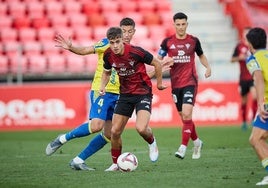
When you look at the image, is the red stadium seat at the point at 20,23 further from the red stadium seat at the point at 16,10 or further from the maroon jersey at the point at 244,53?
the maroon jersey at the point at 244,53

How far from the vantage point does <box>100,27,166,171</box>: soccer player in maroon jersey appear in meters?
11.5

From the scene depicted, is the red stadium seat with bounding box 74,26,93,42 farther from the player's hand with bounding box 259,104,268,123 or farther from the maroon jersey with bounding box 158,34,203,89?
the player's hand with bounding box 259,104,268,123

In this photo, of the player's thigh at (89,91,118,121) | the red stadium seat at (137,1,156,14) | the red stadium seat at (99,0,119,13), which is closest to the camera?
the player's thigh at (89,91,118,121)

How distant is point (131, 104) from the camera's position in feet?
38.8

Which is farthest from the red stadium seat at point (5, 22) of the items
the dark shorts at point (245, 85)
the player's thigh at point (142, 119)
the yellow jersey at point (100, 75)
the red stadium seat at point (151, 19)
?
the player's thigh at point (142, 119)

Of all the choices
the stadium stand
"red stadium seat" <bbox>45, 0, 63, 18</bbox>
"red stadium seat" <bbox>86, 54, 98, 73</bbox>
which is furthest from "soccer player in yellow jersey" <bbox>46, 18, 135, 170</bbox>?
"red stadium seat" <bbox>45, 0, 63, 18</bbox>

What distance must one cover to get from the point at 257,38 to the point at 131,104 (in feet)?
9.40

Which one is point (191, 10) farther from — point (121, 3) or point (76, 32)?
point (76, 32)

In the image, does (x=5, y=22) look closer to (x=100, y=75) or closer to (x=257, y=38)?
(x=100, y=75)

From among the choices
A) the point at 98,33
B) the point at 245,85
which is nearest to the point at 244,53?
the point at 245,85

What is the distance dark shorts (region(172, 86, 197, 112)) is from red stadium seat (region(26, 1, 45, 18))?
13.9 m

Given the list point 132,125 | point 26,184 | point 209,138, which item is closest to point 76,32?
point 132,125

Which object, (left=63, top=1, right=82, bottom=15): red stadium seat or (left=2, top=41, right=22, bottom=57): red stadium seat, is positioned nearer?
(left=2, top=41, right=22, bottom=57): red stadium seat

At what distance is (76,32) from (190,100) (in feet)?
43.2
